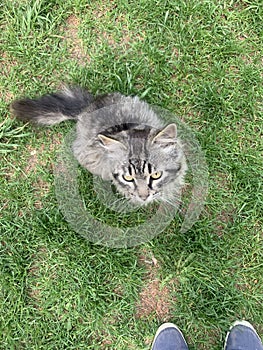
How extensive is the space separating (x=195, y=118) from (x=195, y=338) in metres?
1.74

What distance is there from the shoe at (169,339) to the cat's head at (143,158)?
3.52 ft

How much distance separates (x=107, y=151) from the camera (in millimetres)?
2752

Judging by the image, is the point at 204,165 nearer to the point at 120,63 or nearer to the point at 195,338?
the point at 120,63

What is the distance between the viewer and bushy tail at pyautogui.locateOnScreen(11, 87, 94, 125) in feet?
9.95

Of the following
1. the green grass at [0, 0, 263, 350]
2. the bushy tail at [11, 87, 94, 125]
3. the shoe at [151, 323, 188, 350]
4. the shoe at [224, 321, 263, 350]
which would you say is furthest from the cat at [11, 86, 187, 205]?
the shoe at [224, 321, 263, 350]

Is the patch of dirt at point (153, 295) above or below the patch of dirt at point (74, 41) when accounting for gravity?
below

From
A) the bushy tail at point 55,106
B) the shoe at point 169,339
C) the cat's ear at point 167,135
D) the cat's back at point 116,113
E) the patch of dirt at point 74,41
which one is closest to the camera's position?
the cat's ear at point 167,135

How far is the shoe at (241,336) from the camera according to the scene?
10.4ft

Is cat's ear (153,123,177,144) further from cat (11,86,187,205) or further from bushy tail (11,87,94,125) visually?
bushy tail (11,87,94,125)

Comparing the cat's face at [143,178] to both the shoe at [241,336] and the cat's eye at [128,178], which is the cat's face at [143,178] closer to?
the cat's eye at [128,178]

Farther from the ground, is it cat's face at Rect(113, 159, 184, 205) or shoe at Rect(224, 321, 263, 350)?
cat's face at Rect(113, 159, 184, 205)

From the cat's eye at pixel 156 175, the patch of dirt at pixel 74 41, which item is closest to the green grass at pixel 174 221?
the patch of dirt at pixel 74 41

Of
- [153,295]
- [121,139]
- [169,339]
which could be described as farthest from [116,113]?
[169,339]

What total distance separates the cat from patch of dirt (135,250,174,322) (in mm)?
490
